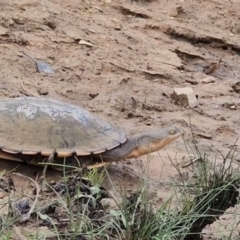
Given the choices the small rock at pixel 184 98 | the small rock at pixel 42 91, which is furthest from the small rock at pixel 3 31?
the small rock at pixel 184 98

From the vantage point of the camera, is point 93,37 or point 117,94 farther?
point 93,37

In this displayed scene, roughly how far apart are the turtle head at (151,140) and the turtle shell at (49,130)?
0.54 ft

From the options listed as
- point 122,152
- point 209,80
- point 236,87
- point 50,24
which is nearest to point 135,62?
point 209,80

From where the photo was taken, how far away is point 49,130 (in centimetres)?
443

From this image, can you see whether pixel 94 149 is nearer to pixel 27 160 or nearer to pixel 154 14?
pixel 27 160

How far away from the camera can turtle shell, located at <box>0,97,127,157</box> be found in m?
4.36

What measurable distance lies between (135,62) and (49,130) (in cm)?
278

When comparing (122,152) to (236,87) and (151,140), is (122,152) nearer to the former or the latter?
(151,140)

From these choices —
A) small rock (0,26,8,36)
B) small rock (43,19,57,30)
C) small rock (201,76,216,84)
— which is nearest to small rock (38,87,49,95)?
small rock (0,26,8,36)

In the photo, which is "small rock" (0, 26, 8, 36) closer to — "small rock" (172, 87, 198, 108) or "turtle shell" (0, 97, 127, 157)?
"small rock" (172, 87, 198, 108)

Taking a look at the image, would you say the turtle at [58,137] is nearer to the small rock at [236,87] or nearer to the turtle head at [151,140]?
the turtle head at [151,140]

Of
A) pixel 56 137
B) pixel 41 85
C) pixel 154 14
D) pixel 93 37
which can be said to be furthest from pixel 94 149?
pixel 154 14

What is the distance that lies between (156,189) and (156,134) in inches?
34.9

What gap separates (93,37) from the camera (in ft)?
23.9
